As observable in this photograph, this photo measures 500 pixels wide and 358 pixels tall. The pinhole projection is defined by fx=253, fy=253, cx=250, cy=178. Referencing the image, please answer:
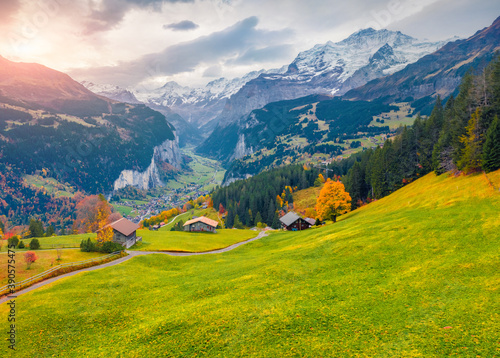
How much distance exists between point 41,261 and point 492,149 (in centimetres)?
8629

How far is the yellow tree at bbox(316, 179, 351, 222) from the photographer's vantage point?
254 ft

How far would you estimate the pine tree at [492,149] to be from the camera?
4797 cm

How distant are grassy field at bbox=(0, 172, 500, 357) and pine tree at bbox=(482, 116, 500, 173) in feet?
36.7

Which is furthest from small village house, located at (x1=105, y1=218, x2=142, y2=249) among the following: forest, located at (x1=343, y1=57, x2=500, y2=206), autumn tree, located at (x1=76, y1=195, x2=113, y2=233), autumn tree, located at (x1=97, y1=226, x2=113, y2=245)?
forest, located at (x1=343, y1=57, x2=500, y2=206)

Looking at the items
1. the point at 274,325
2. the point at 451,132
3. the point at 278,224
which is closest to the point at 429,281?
the point at 274,325

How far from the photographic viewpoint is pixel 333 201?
77.4 m

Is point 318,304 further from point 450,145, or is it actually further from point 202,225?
point 202,225

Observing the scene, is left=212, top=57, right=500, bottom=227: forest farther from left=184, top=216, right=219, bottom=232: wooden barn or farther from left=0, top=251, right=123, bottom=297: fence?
left=0, top=251, right=123, bottom=297: fence

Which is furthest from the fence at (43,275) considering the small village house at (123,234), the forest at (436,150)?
the forest at (436,150)

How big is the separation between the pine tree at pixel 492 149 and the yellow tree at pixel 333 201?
3381 cm

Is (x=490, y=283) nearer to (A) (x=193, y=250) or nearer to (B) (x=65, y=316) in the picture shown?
(B) (x=65, y=316)

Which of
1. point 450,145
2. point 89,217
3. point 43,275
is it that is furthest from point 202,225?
point 450,145

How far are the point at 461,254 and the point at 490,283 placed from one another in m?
5.78

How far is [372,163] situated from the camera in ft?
350
